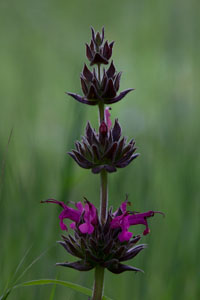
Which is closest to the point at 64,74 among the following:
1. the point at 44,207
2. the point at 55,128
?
the point at 55,128

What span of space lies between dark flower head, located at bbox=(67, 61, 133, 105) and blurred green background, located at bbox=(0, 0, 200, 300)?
0.36 metres

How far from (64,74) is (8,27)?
1.94 metres

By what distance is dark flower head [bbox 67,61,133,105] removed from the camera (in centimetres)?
174

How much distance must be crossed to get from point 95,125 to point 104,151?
2.08 meters

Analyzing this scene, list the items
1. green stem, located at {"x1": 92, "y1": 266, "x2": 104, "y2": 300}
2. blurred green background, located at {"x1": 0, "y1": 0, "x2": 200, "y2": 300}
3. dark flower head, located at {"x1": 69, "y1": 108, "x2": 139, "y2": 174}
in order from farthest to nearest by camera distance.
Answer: blurred green background, located at {"x1": 0, "y1": 0, "x2": 200, "y2": 300}
dark flower head, located at {"x1": 69, "y1": 108, "x2": 139, "y2": 174}
green stem, located at {"x1": 92, "y1": 266, "x2": 104, "y2": 300}

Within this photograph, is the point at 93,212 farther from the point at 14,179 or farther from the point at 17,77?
the point at 17,77

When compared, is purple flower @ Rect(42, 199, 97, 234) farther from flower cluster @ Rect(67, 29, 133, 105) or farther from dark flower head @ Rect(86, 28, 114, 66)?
dark flower head @ Rect(86, 28, 114, 66)

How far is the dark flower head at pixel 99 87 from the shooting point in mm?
1744

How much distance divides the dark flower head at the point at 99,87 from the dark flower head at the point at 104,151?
9cm

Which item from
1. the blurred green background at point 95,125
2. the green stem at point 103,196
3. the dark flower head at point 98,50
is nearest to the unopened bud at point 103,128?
the green stem at point 103,196

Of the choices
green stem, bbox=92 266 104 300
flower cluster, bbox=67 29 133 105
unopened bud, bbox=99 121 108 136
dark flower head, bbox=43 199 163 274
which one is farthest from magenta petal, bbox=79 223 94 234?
flower cluster, bbox=67 29 133 105

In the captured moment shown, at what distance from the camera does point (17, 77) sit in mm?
6766

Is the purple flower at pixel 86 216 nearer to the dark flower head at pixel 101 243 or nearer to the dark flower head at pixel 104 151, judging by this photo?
the dark flower head at pixel 101 243

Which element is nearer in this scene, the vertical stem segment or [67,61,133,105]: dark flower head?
the vertical stem segment
